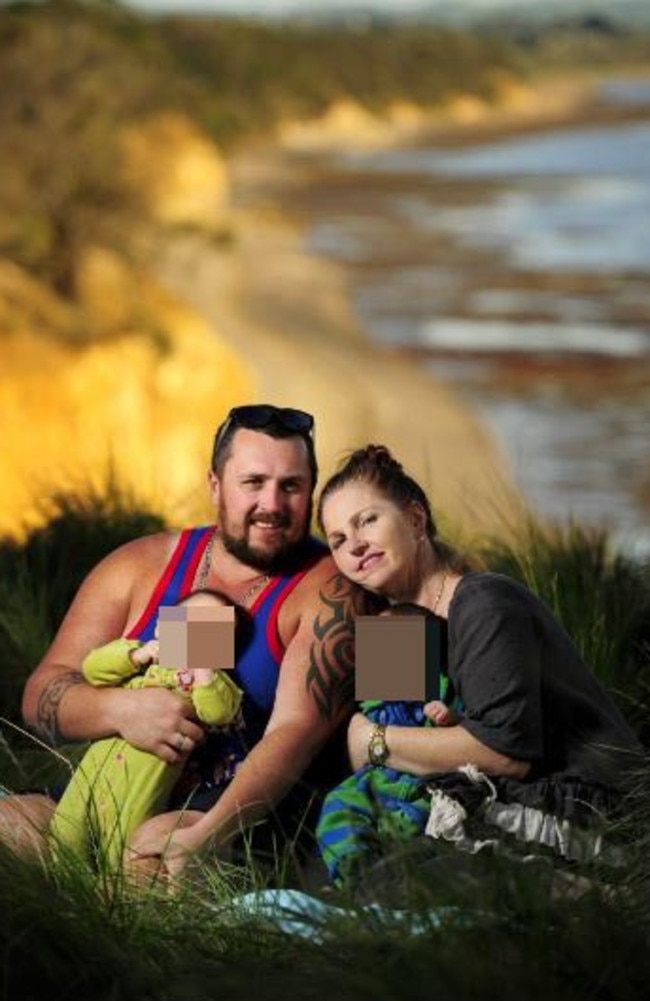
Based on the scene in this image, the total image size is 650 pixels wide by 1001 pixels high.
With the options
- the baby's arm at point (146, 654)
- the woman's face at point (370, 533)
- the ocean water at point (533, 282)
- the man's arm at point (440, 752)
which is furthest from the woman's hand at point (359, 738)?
the ocean water at point (533, 282)

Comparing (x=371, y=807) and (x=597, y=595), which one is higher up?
(x=597, y=595)

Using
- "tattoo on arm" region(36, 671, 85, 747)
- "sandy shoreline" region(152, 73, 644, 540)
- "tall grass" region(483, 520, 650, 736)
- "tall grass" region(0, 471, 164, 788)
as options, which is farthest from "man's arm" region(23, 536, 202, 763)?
"sandy shoreline" region(152, 73, 644, 540)

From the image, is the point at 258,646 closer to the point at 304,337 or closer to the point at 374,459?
Result: the point at 374,459

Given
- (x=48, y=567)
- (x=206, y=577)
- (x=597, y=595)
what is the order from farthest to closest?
(x=48, y=567), (x=597, y=595), (x=206, y=577)

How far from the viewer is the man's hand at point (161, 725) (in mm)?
4074

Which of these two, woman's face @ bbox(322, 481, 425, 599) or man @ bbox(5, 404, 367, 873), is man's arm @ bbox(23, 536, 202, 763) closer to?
man @ bbox(5, 404, 367, 873)

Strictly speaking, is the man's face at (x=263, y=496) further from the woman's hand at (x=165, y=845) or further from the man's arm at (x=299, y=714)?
the woman's hand at (x=165, y=845)

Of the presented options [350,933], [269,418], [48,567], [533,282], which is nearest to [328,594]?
[269,418]

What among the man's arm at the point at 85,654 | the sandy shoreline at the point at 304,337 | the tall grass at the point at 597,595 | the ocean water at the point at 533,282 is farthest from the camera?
the ocean water at the point at 533,282

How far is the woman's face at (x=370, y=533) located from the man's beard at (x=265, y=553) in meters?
0.18

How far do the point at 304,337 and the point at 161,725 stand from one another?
40.3 meters

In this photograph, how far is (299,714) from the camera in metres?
4.07

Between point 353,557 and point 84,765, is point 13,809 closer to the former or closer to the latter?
point 84,765

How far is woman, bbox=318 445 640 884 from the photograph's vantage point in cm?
389
